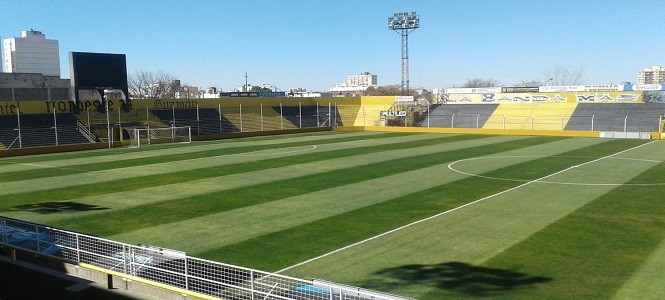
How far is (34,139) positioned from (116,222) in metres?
27.4

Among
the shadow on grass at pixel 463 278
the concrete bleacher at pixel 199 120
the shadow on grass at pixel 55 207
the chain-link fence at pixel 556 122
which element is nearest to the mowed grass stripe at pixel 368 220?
the shadow on grass at pixel 463 278

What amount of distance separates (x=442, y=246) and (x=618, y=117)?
47363 mm

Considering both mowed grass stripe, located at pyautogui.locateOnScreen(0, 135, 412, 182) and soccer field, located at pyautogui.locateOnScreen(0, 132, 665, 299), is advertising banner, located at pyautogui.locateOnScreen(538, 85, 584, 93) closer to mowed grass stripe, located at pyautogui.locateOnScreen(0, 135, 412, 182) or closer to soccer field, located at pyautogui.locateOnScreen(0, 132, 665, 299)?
soccer field, located at pyautogui.locateOnScreen(0, 132, 665, 299)

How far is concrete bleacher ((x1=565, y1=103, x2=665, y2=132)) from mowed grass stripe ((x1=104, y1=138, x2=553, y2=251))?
31539mm

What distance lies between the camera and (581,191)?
18.4 m

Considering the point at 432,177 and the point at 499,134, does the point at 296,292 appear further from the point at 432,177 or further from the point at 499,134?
the point at 499,134

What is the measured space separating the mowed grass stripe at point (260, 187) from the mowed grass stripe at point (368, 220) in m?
1.94

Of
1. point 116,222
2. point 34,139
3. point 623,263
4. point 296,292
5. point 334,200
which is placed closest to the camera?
point 296,292

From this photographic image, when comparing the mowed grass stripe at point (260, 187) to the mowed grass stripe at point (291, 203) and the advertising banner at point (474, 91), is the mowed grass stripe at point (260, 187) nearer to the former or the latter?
the mowed grass stripe at point (291, 203)

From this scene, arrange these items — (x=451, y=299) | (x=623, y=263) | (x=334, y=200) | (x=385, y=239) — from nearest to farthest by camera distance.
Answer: (x=451, y=299)
(x=623, y=263)
(x=385, y=239)
(x=334, y=200)

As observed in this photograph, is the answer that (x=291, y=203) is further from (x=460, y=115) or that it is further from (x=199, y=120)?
(x=460, y=115)

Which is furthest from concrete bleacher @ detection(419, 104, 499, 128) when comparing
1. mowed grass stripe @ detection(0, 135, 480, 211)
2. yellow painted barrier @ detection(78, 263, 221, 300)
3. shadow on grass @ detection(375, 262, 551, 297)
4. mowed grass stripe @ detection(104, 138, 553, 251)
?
yellow painted barrier @ detection(78, 263, 221, 300)

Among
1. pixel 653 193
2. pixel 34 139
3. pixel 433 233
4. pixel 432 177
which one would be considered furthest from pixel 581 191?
pixel 34 139

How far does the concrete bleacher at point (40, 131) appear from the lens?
122 ft
